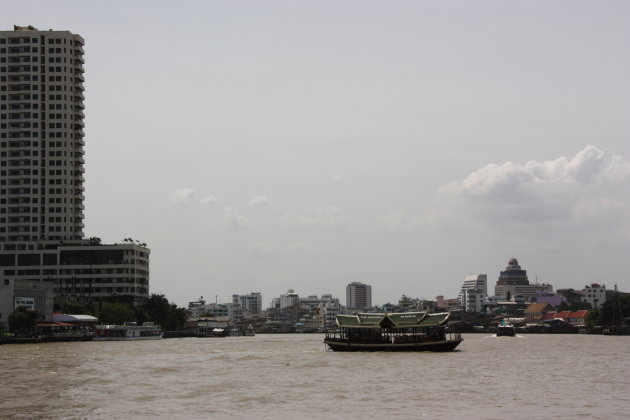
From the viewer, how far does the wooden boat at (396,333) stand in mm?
119000

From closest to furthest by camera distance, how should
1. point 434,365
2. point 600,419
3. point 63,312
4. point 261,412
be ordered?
point 600,419, point 261,412, point 434,365, point 63,312

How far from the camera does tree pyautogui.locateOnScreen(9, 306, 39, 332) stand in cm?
15562

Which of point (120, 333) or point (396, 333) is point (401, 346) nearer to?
point (396, 333)

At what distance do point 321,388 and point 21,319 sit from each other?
99.2m

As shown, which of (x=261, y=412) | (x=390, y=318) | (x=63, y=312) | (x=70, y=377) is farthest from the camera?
(x=63, y=312)

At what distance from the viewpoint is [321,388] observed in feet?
234

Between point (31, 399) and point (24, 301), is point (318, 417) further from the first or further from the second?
point (24, 301)

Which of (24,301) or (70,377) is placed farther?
(24,301)

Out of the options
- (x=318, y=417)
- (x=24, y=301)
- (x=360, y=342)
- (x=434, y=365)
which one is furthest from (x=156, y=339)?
(x=318, y=417)

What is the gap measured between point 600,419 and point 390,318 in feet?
227

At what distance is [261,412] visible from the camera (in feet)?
187

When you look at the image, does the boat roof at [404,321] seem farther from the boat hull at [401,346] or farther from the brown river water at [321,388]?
the brown river water at [321,388]

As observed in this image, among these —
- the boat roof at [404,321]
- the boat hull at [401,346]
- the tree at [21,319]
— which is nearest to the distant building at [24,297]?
the tree at [21,319]

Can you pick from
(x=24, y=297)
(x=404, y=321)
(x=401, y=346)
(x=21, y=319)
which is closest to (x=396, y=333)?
(x=404, y=321)
